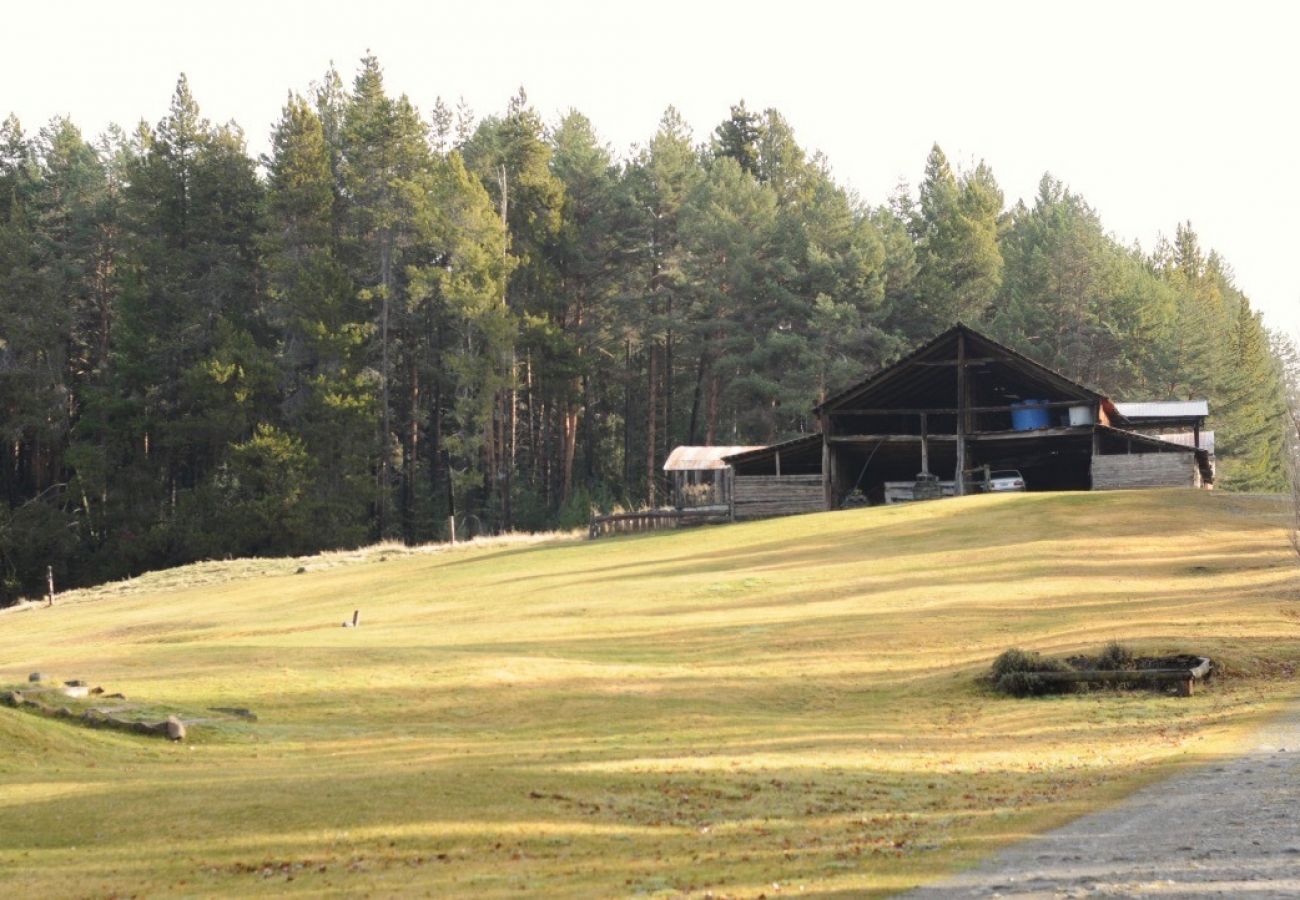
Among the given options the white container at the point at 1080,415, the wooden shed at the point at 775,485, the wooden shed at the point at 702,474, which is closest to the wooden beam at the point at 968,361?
the white container at the point at 1080,415

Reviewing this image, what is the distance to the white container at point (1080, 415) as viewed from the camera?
60906mm

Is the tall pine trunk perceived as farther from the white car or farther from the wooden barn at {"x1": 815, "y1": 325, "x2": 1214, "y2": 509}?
the white car

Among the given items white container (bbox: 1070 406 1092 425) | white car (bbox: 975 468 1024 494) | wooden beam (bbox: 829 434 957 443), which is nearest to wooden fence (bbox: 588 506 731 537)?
wooden beam (bbox: 829 434 957 443)

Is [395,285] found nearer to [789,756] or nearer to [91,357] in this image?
[91,357]

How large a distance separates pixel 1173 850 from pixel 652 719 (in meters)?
10.7

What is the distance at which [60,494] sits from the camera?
82938mm

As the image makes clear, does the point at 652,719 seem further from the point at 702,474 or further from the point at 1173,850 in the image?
the point at 702,474

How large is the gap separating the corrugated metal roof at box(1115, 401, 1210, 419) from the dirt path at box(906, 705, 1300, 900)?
57.8 meters

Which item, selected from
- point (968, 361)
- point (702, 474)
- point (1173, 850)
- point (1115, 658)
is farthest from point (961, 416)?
point (1173, 850)

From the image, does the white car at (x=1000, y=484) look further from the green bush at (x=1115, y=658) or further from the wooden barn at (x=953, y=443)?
the green bush at (x=1115, y=658)

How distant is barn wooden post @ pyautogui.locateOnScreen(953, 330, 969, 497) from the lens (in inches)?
2463

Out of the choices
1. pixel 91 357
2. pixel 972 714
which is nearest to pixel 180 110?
pixel 91 357

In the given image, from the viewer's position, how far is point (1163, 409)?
74.8m

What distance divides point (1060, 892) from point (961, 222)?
3186 inches
